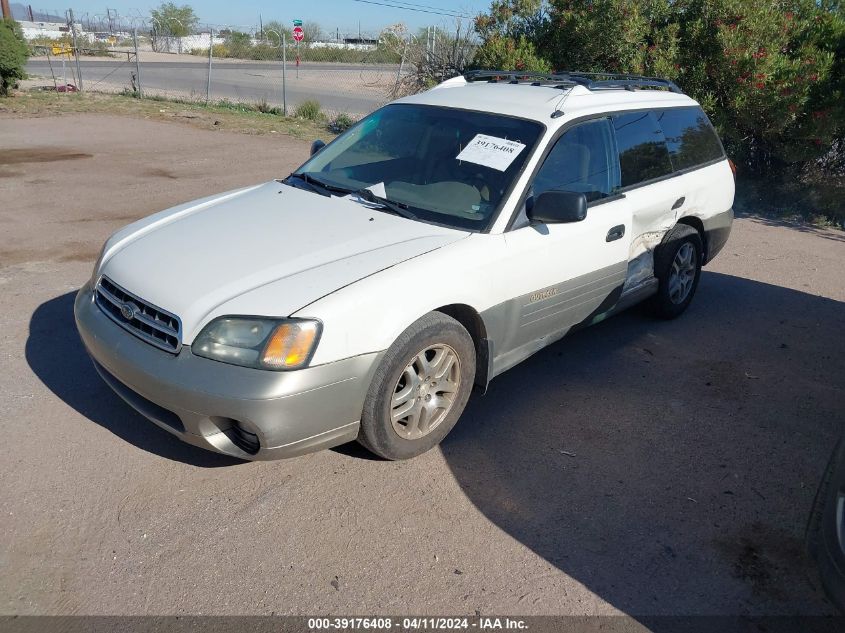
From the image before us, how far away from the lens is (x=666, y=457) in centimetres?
389

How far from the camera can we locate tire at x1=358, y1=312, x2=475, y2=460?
3312mm

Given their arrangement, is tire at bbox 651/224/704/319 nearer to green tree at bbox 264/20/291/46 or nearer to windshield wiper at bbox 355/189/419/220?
windshield wiper at bbox 355/189/419/220

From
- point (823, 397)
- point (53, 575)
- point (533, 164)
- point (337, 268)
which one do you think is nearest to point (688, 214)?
point (823, 397)

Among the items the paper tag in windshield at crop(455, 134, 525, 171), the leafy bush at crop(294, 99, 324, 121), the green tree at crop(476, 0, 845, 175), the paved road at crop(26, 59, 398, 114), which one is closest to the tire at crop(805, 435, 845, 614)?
the paper tag in windshield at crop(455, 134, 525, 171)

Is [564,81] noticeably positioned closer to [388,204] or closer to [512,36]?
[388,204]

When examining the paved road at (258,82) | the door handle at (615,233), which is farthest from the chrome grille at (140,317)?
the paved road at (258,82)

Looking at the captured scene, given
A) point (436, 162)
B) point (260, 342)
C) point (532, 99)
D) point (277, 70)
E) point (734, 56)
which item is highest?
point (734, 56)

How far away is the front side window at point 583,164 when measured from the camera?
417 centimetres

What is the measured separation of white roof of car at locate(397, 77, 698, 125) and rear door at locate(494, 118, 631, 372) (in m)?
0.14

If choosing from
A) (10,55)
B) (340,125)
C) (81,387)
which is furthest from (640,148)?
(10,55)

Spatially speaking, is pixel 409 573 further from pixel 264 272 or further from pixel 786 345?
pixel 786 345

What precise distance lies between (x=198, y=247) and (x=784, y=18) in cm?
922

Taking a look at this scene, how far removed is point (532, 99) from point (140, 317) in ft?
8.67

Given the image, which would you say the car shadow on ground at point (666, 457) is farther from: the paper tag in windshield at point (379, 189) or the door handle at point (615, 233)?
the paper tag in windshield at point (379, 189)
